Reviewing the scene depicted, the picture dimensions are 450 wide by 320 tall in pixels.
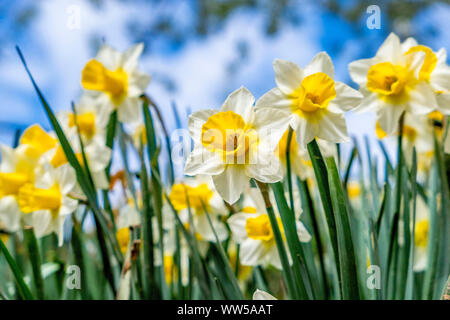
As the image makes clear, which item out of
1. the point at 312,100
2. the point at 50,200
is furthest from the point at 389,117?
the point at 50,200

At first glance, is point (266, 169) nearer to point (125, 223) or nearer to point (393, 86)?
point (393, 86)

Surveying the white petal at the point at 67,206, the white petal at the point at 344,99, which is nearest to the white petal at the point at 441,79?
the white petal at the point at 344,99

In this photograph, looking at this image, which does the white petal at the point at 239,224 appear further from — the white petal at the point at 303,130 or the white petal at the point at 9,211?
the white petal at the point at 9,211

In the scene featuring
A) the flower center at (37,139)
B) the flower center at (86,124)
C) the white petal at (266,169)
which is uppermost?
the flower center at (86,124)
